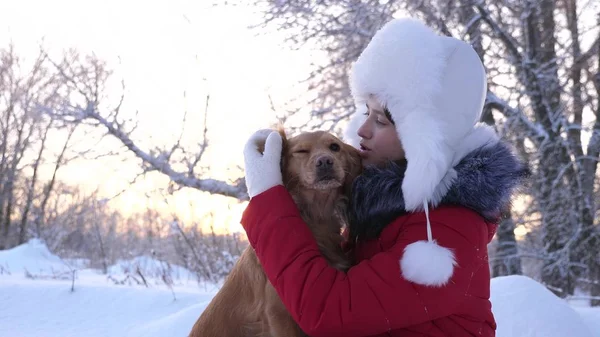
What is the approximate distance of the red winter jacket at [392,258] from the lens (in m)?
1.76

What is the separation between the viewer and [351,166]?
8.07 ft

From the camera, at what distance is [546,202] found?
855 cm

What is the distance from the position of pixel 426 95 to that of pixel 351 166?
55 centimetres

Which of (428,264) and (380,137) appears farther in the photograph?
(380,137)

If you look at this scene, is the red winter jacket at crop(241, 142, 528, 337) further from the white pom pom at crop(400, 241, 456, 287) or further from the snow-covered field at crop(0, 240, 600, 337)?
the snow-covered field at crop(0, 240, 600, 337)

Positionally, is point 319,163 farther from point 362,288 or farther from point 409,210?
point 362,288

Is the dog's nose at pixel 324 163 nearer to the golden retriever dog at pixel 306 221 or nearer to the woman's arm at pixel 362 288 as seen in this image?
the golden retriever dog at pixel 306 221

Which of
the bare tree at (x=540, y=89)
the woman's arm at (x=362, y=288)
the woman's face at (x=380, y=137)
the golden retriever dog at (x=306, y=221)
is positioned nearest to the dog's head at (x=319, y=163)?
the golden retriever dog at (x=306, y=221)

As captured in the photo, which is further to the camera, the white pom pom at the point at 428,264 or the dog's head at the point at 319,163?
the dog's head at the point at 319,163

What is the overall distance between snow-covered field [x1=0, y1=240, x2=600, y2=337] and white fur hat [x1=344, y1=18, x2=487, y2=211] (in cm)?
183

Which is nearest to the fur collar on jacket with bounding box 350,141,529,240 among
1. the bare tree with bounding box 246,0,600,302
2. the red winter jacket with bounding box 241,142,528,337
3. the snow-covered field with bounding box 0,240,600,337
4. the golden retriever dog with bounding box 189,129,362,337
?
the red winter jacket with bounding box 241,142,528,337

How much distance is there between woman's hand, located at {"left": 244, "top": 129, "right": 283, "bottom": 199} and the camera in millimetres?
2084

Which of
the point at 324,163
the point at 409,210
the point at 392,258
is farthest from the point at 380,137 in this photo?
the point at 392,258

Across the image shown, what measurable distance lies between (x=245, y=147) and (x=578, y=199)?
7565 millimetres
